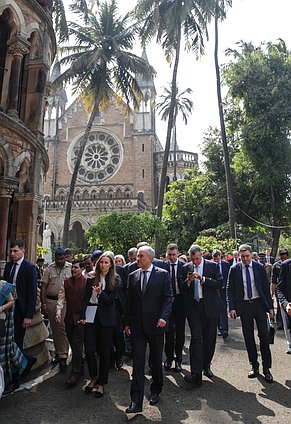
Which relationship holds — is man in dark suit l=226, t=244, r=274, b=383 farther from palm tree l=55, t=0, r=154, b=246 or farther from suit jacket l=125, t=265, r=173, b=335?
palm tree l=55, t=0, r=154, b=246

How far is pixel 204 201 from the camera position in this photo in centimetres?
2120

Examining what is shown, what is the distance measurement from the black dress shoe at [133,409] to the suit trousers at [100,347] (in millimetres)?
616

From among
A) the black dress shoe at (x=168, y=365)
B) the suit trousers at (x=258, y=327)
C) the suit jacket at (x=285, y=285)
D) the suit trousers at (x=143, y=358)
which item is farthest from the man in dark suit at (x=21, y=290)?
the suit jacket at (x=285, y=285)

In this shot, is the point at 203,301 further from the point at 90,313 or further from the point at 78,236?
the point at 78,236

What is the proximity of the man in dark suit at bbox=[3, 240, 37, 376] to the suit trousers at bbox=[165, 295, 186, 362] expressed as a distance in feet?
6.49

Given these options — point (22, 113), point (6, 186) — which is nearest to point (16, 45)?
point (22, 113)

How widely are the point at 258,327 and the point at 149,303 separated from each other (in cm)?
187

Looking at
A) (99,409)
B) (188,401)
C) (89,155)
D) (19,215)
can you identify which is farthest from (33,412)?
(89,155)

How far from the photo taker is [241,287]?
5.13 metres

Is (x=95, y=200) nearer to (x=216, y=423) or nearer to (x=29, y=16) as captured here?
(x=29, y=16)

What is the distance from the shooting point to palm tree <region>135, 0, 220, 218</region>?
1777 cm

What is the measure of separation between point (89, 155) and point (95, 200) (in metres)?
7.34

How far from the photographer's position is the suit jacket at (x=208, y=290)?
5053 millimetres

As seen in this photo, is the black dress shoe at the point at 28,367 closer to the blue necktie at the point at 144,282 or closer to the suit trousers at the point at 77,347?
the suit trousers at the point at 77,347
